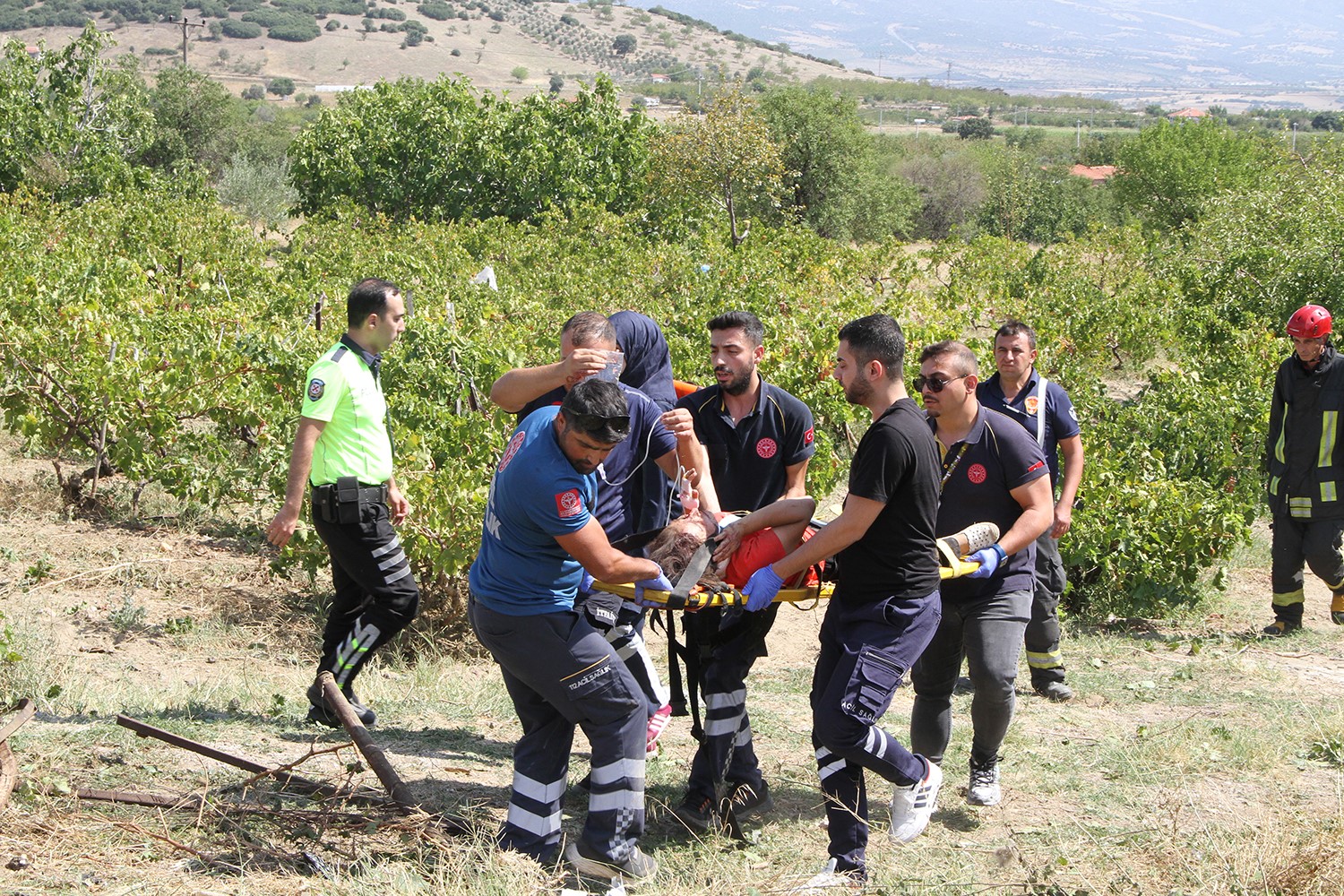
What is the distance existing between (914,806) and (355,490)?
2558mm

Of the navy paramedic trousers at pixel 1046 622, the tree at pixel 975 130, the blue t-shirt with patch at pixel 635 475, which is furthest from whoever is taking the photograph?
the tree at pixel 975 130

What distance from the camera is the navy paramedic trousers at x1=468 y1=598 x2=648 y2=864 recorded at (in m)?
3.89

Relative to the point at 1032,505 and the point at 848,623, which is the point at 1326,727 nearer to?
the point at 1032,505

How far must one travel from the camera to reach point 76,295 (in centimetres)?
1016

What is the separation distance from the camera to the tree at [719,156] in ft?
93.7

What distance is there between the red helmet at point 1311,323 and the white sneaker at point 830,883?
4755 millimetres

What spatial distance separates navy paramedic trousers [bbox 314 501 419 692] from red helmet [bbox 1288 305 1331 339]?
517 centimetres

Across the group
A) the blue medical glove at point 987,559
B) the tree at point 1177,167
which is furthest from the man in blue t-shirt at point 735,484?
the tree at point 1177,167

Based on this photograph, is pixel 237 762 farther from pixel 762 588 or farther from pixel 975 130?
pixel 975 130

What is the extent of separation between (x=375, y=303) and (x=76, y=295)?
6.17m

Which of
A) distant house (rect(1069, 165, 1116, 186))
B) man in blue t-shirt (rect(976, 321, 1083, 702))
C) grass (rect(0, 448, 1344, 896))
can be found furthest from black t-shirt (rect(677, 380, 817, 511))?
distant house (rect(1069, 165, 1116, 186))

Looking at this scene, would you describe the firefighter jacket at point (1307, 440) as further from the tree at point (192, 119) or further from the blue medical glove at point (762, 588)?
the tree at point (192, 119)

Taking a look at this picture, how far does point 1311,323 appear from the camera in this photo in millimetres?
7066

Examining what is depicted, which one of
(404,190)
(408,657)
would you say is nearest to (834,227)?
(404,190)
